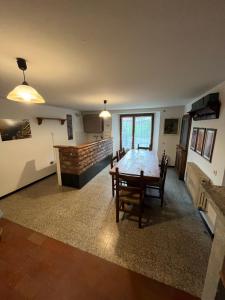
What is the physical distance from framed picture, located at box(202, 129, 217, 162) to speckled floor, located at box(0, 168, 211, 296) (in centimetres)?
112

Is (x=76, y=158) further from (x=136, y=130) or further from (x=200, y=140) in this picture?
(x=136, y=130)

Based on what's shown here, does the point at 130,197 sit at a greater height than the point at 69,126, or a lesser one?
lesser

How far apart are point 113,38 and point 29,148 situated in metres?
3.54

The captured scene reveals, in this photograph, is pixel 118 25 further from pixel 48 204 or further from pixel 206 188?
pixel 48 204

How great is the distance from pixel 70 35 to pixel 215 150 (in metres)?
2.49

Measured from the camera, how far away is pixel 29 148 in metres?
3.60

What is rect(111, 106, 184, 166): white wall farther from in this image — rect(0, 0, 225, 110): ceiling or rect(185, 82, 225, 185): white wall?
rect(0, 0, 225, 110): ceiling

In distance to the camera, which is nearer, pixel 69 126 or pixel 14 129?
pixel 14 129

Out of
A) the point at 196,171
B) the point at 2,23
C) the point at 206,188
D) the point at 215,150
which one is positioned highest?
the point at 2,23

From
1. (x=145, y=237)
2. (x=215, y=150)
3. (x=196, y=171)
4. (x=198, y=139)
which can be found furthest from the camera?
(x=198, y=139)

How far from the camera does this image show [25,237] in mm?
1978

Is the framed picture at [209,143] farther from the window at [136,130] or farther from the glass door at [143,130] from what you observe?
the glass door at [143,130]

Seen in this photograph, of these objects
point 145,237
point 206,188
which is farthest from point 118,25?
point 145,237

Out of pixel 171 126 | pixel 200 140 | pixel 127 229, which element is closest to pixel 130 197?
pixel 127 229
